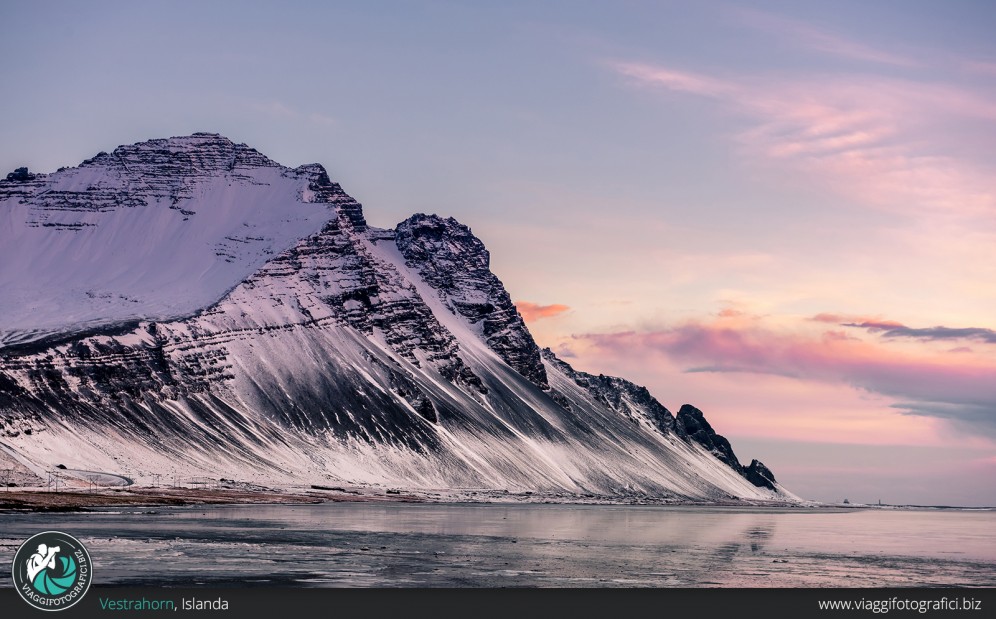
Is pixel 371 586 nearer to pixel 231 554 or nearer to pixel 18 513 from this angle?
pixel 231 554

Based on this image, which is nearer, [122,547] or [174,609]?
[174,609]

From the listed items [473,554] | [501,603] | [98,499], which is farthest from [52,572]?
[98,499]

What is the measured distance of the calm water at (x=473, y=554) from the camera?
73.2 metres

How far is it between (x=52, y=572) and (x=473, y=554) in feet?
144

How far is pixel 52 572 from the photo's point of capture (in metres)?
53.6

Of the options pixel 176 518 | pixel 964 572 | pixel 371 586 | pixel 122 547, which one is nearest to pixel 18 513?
pixel 176 518

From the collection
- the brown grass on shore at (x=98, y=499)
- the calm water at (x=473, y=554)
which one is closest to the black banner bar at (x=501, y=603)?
the calm water at (x=473, y=554)

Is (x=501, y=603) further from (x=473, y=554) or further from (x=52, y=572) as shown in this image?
(x=473, y=554)

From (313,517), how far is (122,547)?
6571cm

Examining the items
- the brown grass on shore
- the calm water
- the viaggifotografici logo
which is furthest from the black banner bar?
the brown grass on shore

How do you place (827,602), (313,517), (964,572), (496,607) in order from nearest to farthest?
(496,607)
(827,602)
(964,572)
(313,517)

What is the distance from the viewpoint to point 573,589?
6906cm

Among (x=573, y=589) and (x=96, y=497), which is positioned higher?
(x=96, y=497)

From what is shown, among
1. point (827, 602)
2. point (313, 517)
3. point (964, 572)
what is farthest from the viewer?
point (313, 517)
